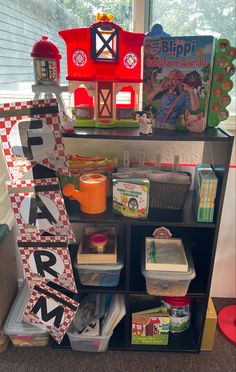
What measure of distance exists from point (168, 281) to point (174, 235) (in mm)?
255

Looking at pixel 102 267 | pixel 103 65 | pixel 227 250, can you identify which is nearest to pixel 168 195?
pixel 102 267

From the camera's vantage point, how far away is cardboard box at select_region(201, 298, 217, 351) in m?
1.36

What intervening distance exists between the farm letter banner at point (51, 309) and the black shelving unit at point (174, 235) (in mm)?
84

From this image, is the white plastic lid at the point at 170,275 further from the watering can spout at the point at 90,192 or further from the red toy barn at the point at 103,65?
the red toy barn at the point at 103,65

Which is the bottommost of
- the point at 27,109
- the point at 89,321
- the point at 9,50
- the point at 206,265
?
the point at 89,321

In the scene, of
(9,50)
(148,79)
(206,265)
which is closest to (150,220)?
(206,265)

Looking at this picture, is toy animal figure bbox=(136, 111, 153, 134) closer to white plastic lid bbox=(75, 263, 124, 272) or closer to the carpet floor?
white plastic lid bbox=(75, 263, 124, 272)

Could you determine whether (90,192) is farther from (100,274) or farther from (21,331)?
(21,331)

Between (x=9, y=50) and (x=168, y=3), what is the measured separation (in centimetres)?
71

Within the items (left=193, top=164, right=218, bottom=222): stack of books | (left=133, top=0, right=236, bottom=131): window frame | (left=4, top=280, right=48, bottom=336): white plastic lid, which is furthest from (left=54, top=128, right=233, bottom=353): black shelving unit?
(left=133, top=0, right=236, bottom=131): window frame

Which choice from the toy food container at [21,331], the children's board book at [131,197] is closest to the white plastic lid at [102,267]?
the children's board book at [131,197]

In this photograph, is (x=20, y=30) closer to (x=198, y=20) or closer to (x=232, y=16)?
(x=198, y=20)

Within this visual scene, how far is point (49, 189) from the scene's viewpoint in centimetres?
112

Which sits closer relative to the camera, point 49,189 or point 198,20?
point 49,189
